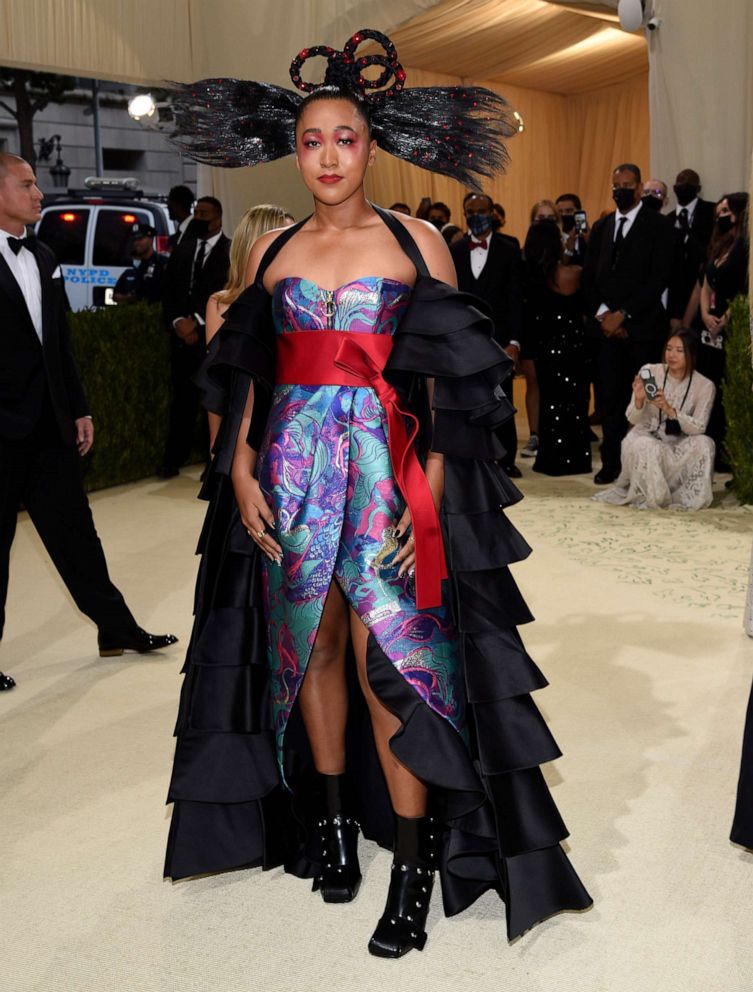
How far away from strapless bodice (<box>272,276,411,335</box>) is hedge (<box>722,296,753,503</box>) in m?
4.46

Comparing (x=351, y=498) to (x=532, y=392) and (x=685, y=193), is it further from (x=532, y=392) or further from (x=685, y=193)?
(x=532, y=392)

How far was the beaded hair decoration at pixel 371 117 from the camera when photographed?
2482mm

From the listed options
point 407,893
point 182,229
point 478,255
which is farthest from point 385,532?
point 182,229

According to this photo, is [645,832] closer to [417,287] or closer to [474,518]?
[474,518]

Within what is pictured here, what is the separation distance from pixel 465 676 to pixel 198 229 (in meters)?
5.70

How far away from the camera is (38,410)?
3957 mm

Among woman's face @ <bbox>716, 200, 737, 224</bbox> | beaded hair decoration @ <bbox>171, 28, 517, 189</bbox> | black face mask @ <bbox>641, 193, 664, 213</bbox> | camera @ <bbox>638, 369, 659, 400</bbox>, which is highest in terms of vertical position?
black face mask @ <bbox>641, 193, 664, 213</bbox>

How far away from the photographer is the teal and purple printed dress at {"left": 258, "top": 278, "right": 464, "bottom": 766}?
2420mm

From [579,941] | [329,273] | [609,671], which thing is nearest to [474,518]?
[329,273]

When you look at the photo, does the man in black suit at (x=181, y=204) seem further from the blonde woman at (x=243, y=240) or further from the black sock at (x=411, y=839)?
the black sock at (x=411, y=839)

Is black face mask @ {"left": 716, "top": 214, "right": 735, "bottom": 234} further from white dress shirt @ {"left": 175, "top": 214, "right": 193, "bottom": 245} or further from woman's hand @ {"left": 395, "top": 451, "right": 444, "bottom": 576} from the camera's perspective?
woman's hand @ {"left": 395, "top": 451, "right": 444, "bottom": 576}

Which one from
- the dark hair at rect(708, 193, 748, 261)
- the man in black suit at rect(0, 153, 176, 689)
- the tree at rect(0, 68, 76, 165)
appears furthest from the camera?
the tree at rect(0, 68, 76, 165)

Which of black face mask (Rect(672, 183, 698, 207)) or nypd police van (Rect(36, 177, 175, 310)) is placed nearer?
black face mask (Rect(672, 183, 698, 207))

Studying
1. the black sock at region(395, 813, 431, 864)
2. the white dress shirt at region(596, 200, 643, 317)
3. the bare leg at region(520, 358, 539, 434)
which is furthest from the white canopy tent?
the black sock at region(395, 813, 431, 864)
